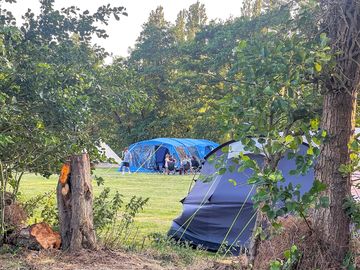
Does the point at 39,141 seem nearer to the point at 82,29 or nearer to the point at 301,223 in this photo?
the point at 82,29

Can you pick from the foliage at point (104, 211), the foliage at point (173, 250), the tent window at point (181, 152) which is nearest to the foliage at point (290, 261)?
the foliage at point (173, 250)

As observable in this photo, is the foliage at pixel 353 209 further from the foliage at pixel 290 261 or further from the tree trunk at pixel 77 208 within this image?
the tree trunk at pixel 77 208

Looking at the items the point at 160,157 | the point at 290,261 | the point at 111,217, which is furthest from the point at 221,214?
the point at 160,157

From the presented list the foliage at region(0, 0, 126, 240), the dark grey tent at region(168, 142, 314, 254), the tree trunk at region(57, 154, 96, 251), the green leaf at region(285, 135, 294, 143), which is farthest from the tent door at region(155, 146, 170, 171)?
Answer: the green leaf at region(285, 135, 294, 143)

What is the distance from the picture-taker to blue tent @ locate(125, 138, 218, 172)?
24266 millimetres

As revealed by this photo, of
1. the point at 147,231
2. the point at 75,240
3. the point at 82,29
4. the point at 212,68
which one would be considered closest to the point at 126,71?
the point at 82,29

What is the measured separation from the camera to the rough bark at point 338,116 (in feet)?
11.3

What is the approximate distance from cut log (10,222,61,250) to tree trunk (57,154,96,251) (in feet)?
0.32

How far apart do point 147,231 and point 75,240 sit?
2.46 m

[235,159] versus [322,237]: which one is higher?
[235,159]

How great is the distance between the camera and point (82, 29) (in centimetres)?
620

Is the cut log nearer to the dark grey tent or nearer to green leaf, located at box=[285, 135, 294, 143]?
the dark grey tent

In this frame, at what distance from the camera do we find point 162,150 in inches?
1046

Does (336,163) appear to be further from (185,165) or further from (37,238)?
(185,165)
